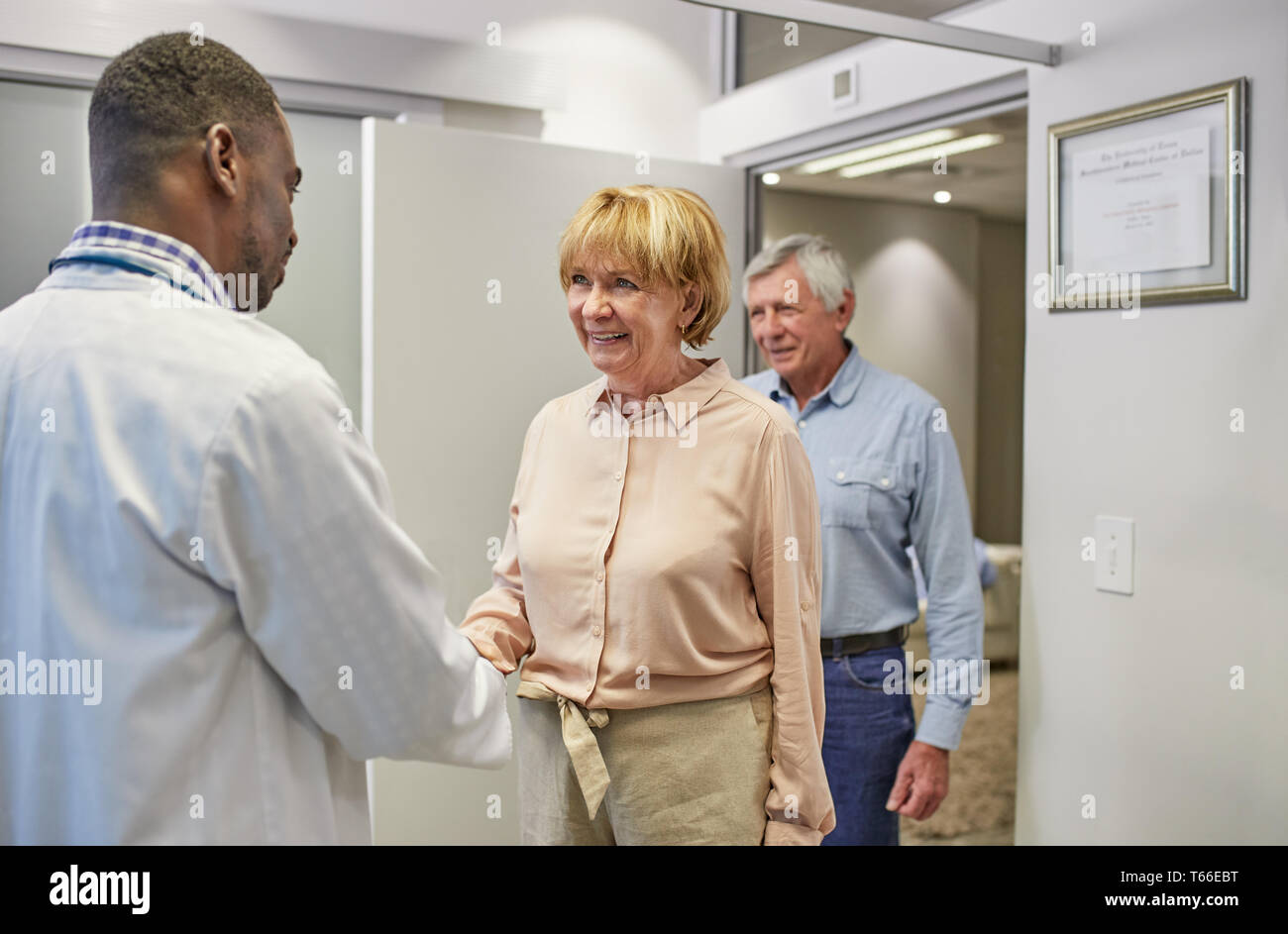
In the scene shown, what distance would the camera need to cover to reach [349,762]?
1068 millimetres

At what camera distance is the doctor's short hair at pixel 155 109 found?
3.18 feet

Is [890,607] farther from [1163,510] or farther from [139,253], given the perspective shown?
[139,253]

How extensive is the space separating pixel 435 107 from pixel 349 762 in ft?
6.33

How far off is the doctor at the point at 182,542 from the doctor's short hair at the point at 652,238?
0.48 meters

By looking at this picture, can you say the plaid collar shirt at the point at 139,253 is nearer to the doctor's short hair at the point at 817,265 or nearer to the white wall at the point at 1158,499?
the doctor's short hair at the point at 817,265

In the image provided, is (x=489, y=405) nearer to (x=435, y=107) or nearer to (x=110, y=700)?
(x=435, y=107)

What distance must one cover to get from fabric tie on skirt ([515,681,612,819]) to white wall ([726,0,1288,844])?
1043 mm

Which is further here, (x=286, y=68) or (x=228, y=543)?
(x=286, y=68)

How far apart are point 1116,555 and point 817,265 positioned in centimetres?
78

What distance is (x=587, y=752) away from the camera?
4.40 feet

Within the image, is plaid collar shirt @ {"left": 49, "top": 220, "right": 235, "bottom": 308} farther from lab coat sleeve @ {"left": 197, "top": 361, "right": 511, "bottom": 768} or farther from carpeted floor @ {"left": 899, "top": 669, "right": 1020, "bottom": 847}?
carpeted floor @ {"left": 899, "top": 669, "right": 1020, "bottom": 847}

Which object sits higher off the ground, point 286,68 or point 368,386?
point 286,68

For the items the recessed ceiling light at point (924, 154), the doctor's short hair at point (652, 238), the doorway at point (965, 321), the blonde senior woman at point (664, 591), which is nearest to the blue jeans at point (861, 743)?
the blonde senior woman at point (664, 591)
